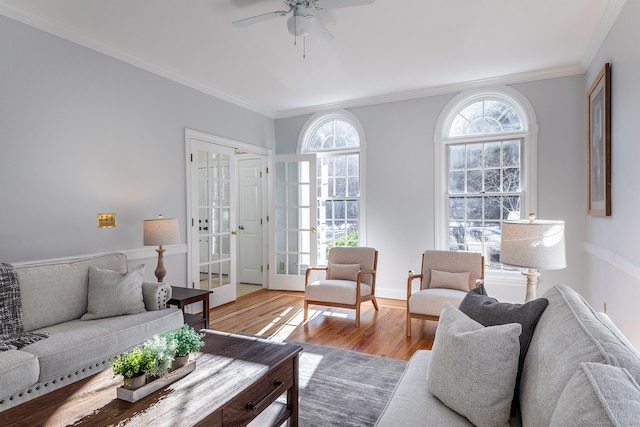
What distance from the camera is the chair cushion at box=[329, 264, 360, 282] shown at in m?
4.17

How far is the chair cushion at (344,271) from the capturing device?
4.17 m

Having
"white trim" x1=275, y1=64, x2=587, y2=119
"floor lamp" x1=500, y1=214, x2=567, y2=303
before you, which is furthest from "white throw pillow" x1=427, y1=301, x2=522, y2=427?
"white trim" x1=275, y1=64, x2=587, y2=119

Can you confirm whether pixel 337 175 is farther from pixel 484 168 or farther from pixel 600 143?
pixel 600 143

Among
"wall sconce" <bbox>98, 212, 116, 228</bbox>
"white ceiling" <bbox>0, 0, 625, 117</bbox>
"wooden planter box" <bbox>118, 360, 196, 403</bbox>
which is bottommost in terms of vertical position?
"wooden planter box" <bbox>118, 360, 196, 403</bbox>

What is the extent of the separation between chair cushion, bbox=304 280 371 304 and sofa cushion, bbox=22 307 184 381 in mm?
1514

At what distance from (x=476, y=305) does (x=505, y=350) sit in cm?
41

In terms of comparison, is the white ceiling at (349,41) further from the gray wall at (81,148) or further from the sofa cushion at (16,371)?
the sofa cushion at (16,371)

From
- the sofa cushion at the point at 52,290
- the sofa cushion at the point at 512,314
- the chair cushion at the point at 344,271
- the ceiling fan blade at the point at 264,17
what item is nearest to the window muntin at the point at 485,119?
the chair cushion at the point at 344,271

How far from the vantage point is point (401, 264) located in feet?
16.2

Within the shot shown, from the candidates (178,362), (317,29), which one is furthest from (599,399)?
(317,29)

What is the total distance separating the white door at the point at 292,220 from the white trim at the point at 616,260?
331 centimetres

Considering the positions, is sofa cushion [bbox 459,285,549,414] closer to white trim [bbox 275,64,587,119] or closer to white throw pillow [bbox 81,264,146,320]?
white throw pillow [bbox 81,264,146,320]

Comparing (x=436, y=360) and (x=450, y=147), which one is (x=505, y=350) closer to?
(x=436, y=360)

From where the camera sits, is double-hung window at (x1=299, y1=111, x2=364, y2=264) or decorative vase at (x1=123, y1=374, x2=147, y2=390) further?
double-hung window at (x1=299, y1=111, x2=364, y2=264)
